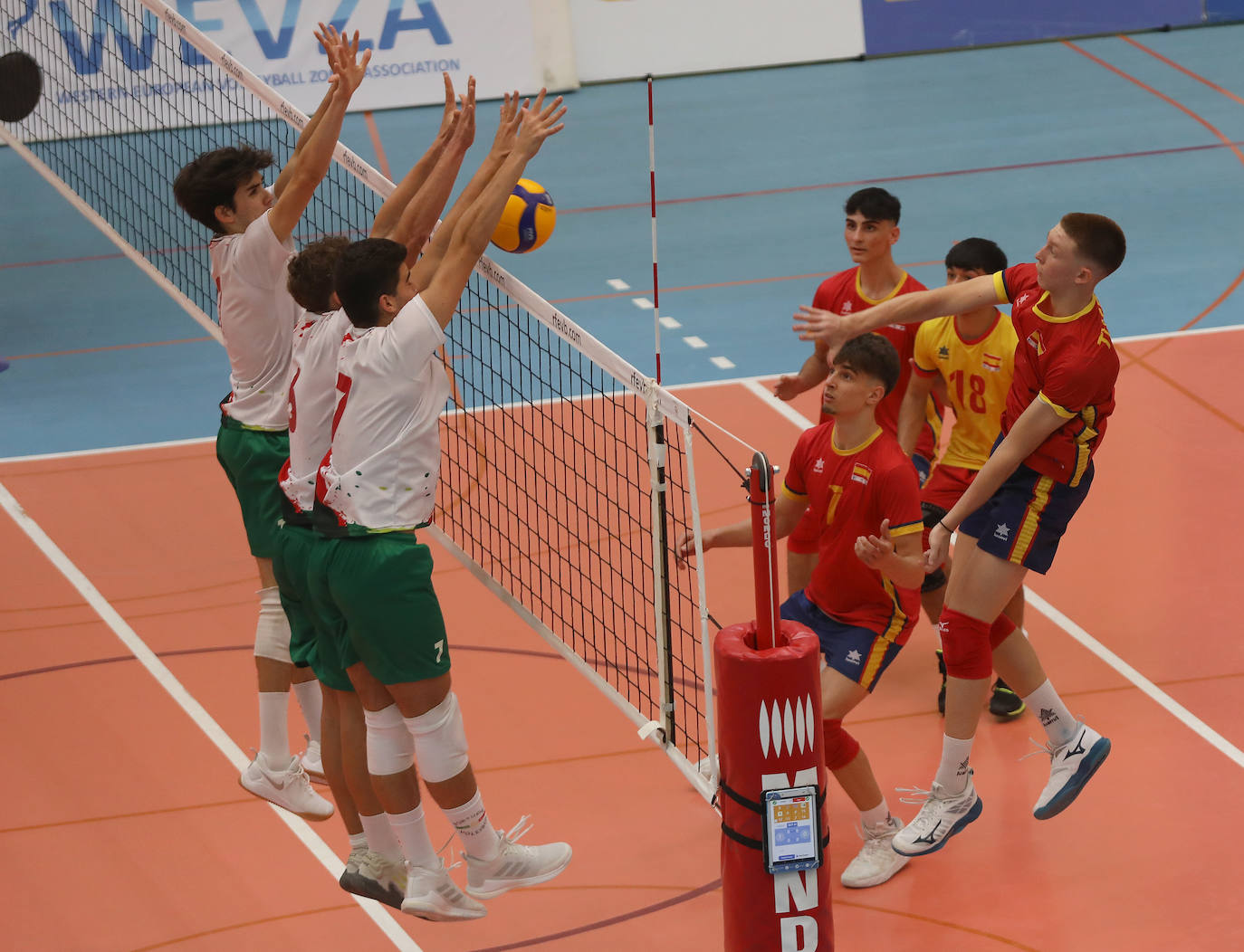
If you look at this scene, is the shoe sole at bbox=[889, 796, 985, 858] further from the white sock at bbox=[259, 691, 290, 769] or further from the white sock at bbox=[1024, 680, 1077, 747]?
the white sock at bbox=[259, 691, 290, 769]

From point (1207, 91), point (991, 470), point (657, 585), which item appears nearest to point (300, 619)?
point (657, 585)

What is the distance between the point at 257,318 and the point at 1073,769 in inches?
133

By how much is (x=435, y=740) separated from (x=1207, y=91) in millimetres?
14389

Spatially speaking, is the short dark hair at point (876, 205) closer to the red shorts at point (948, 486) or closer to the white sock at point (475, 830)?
the red shorts at point (948, 486)

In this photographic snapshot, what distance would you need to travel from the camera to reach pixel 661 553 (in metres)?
5.10

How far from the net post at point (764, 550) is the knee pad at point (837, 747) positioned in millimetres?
A: 1449

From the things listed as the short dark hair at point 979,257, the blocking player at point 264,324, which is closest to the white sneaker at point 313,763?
the blocking player at point 264,324

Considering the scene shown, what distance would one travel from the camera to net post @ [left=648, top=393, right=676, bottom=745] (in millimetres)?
4848

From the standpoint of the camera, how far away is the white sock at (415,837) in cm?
510

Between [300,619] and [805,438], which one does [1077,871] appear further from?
[300,619]

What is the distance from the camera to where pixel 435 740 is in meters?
4.97

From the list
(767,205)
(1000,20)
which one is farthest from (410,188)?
(1000,20)

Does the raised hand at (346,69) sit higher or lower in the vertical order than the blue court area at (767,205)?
higher

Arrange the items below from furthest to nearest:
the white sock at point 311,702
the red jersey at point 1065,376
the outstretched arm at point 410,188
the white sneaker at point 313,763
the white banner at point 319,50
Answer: the white banner at point 319,50
the white sneaker at point 313,763
the white sock at point 311,702
the red jersey at point 1065,376
the outstretched arm at point 410,188
